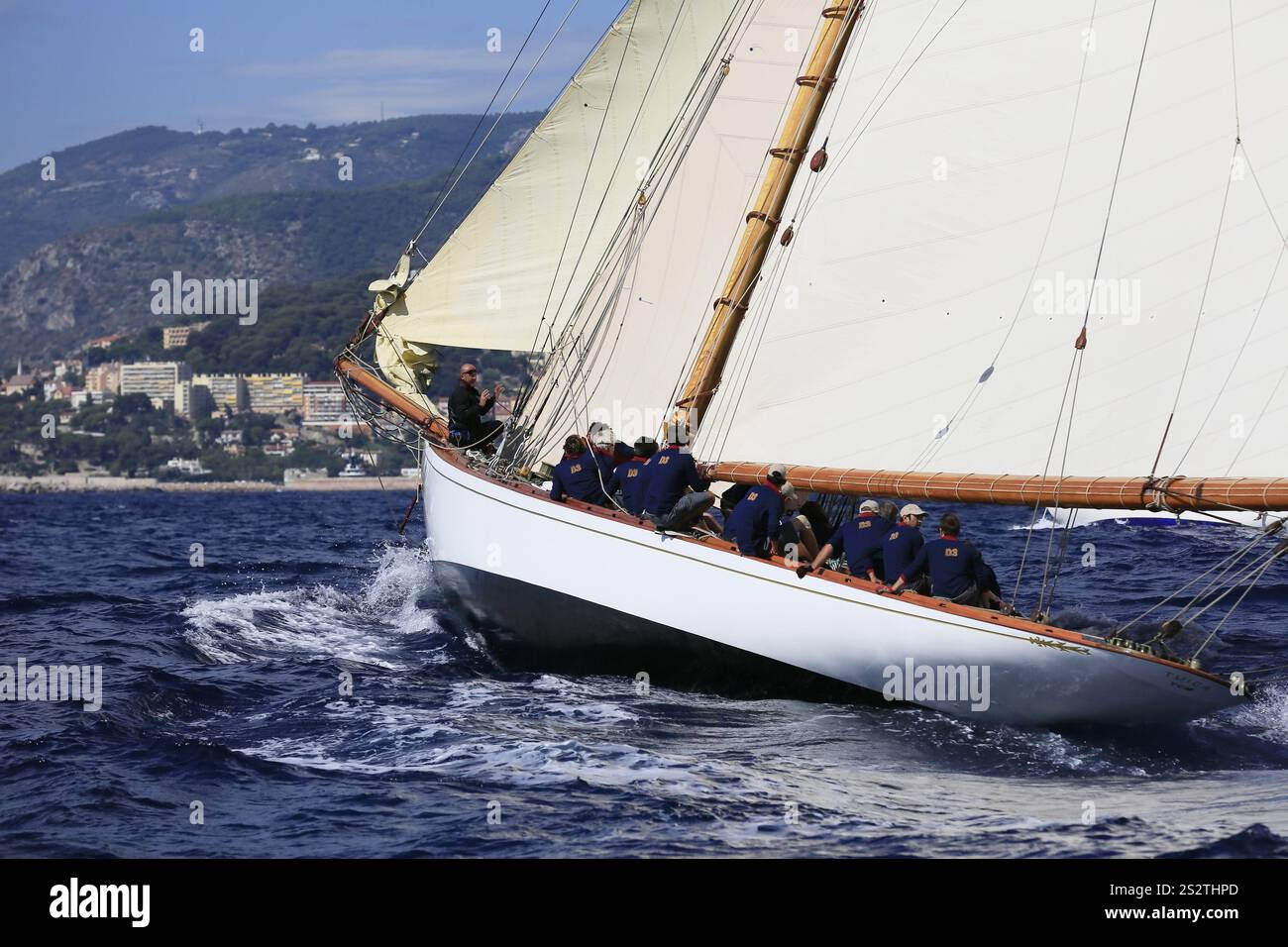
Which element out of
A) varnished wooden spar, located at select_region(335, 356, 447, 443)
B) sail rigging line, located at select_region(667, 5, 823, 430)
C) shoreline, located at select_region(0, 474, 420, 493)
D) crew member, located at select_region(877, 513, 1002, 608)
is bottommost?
shoreline, located at select_region(0, 474, 420, 493)

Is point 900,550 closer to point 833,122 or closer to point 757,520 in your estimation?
point 757,520

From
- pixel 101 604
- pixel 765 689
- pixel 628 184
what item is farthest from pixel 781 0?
pixel 101 604

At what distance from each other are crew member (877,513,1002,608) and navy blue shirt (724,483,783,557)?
1219 millimetres

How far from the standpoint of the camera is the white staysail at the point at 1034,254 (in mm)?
12281

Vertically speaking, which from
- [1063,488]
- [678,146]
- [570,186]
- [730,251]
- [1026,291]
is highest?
[678,146]

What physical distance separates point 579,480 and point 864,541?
291cm

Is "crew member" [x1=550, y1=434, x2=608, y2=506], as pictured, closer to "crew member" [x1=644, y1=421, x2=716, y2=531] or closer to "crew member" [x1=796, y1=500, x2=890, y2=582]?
"crew member" [x1=644, y1=421, x2=716, y2=531]

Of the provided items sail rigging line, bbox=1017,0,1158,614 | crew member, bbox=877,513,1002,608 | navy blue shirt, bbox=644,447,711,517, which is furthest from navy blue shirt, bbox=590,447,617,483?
sail rigging line, bbox=1017,0,1158,614

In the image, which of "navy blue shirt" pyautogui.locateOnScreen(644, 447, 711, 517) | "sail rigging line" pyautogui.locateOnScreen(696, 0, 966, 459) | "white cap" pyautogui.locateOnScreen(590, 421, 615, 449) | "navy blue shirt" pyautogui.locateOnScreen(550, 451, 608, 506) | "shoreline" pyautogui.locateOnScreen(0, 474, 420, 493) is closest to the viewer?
"navy blue shirt" pyautogui.locateOnScreen(644, 447, 711, 517)

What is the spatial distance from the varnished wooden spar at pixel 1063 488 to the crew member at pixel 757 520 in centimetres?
57

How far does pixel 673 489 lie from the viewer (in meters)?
14.2

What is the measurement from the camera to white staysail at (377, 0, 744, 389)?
59.8 feet

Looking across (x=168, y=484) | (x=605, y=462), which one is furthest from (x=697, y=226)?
(x=168, y=484)

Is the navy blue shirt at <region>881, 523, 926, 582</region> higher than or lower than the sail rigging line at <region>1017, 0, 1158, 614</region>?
lower
